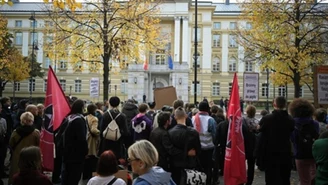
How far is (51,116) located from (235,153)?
391 centimetres

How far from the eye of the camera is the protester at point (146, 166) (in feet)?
13.0

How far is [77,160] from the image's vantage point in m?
7.97

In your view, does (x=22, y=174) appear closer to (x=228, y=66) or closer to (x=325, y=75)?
(x=325, y=75)

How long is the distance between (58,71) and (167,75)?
64.0 ft

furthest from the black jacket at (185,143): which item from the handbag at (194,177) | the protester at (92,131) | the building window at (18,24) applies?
the building window at (18,24)

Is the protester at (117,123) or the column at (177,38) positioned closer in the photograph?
the protester at (117,123)

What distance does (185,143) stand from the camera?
22.9 feet

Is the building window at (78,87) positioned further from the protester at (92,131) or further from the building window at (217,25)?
the protester at (92,131)

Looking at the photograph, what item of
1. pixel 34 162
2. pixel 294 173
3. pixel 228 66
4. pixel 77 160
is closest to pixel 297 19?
pixel 294 173

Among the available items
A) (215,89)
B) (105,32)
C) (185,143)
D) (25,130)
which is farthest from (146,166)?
(215,89)

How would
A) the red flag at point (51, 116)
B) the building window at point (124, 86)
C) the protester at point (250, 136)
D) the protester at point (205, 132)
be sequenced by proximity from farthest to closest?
the building window at point (124, 86), the protester at point (250, 136), the protester at point (205, 132), the red flag at point (51, 116)

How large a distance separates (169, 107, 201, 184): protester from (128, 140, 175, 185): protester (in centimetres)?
288

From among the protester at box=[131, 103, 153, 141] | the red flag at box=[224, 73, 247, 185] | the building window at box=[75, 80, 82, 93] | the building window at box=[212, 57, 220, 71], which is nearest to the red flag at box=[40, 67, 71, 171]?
the protester at box=[131, 103, 153, 141]

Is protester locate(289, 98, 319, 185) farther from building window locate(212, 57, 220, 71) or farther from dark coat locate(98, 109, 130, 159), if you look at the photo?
building window locate(212, 57, 220, 71)
